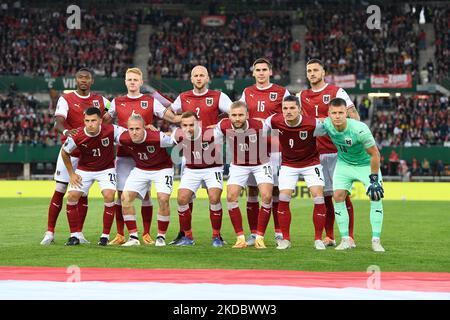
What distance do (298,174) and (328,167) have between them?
2.29 ft

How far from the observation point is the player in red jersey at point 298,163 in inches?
470

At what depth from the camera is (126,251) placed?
1159 cm

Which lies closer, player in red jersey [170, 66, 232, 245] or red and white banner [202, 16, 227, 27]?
player in red jersey [170, 66, 232, 245]

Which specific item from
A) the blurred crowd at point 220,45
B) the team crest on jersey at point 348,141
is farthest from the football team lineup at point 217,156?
the blurred crowd at point 220,45

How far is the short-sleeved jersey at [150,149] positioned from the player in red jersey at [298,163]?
64.3 inches


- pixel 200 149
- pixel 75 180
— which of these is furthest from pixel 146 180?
pixel 75 180

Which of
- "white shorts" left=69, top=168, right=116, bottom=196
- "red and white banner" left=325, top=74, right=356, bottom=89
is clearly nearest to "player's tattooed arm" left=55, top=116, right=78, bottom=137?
"white shorts" left=69, top=168, right=116, bottom=196

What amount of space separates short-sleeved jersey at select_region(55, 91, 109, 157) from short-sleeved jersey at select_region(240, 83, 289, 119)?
2334 mm

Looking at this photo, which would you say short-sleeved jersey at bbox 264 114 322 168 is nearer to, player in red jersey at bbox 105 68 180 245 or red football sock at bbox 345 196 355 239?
red football sock at bbox 345 196 355 239

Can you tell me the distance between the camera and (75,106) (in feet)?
43.0

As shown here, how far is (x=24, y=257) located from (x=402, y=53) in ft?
115

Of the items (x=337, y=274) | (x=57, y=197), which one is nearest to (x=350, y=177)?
(x=337, y=274)

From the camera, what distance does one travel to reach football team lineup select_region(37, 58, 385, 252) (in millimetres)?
12023
